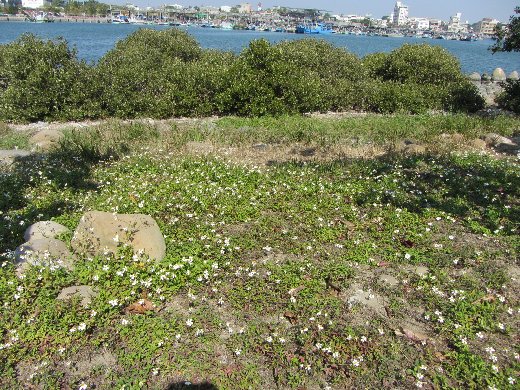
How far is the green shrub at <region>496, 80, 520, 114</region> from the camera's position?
16953mm

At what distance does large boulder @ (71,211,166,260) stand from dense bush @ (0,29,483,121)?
9.66 meters

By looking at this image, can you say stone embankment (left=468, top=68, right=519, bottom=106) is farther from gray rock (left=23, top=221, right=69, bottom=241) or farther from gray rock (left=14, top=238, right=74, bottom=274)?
gray rock (left=14, top=238, right=74, bottom=274)

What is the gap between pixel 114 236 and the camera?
554 centimetres

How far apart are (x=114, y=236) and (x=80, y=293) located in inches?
36.9

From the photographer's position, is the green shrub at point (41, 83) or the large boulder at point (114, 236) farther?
the green shrub at point (41, 83)

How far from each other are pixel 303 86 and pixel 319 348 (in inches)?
496

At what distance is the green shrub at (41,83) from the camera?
45.6 feet

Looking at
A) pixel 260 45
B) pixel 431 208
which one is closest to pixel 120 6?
pixel 260 45

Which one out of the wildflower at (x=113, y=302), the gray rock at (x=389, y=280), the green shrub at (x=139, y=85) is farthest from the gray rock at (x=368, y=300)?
the green shrub at (x=139, y=85)

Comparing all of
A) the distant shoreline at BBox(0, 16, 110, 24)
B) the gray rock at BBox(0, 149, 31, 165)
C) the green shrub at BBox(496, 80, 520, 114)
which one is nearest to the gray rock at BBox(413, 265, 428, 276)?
the gray rock at BBox(0, 149, 31, 165)

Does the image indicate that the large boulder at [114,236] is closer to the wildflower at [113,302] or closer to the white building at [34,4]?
the wildflower at [113,302]

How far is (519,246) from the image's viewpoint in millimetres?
5895

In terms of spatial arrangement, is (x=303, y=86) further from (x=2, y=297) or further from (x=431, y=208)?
(x=2, y=297)

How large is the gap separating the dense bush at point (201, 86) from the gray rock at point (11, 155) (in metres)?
3.90
